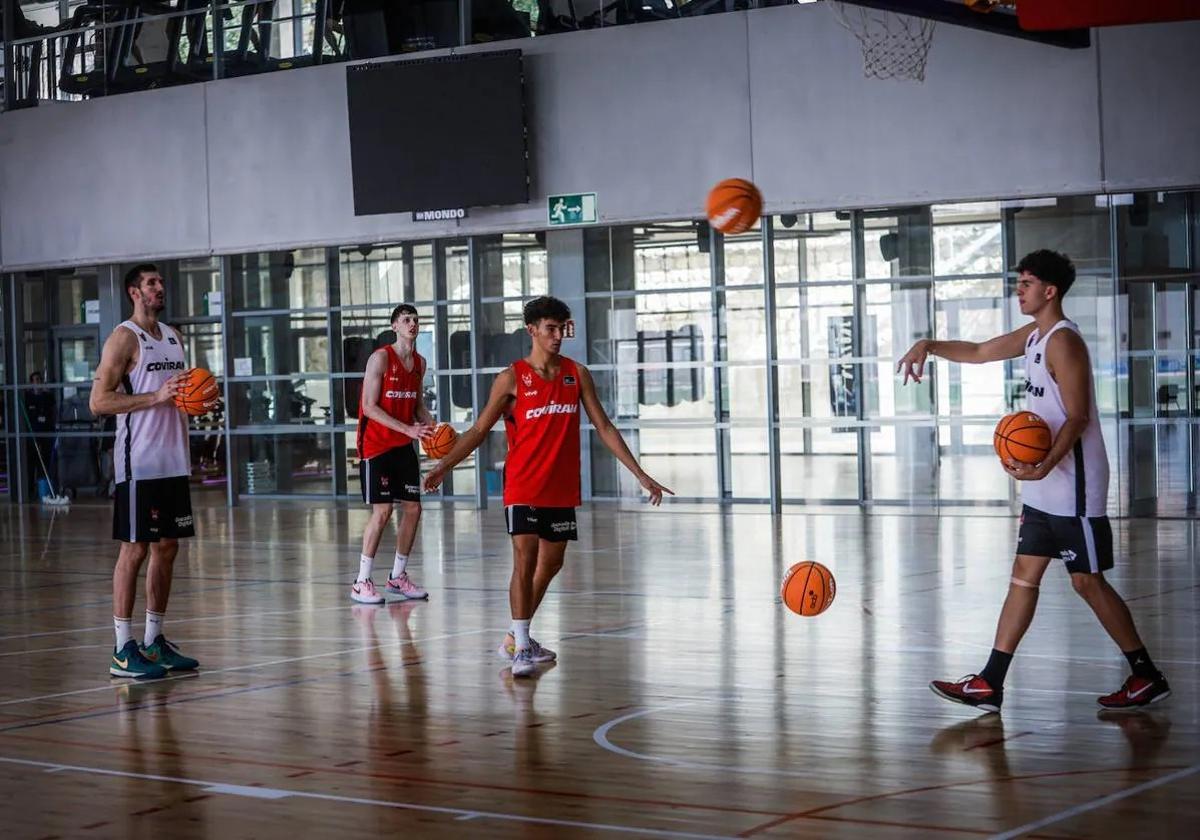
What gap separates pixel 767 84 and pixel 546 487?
10.3 meters

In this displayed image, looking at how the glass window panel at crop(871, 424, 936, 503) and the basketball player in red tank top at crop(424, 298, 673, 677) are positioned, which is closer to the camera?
the basketball player in red tank top at crop(424, 298, 673, 677)

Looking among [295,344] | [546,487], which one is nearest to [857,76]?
[295,344]

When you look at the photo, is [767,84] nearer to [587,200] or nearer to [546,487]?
[587,200]

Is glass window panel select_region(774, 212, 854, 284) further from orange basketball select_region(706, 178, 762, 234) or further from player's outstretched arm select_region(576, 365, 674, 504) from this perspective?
player's outstretched arm select_region(576, 365, 674, 504)

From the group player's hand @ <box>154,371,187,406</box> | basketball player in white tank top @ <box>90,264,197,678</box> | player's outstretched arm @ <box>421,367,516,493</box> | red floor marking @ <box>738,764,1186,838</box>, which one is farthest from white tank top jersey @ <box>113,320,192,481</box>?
red floor marking @ <box>738,764,1186,838</box>

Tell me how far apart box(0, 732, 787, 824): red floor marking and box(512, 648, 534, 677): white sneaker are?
191 cm

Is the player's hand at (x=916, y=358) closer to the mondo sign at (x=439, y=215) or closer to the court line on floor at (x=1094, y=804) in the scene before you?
the court line on floor at (x=1094, y=804)

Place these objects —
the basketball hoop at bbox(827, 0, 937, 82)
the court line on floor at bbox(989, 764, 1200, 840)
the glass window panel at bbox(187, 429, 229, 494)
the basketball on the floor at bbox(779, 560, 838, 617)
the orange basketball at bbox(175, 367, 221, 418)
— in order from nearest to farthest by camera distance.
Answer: the court line on floor at bbox(989, 764, 1200, 840) < the orange basketball at bbox(175, 367, 221, 418) < the basketball on the floor at bbox(779, 560, 838, 617) < the basketball hoop at bbox(827, 0, 937, 82) < the glass window panel at bbox(187, 429, 229, 494)

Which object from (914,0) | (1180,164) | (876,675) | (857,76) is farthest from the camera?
(857,76)

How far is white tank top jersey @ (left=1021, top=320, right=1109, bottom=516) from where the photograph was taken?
6.55m

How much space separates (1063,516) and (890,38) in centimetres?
1050

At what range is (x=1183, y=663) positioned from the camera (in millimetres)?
7602

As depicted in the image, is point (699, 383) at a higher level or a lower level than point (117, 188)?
lower

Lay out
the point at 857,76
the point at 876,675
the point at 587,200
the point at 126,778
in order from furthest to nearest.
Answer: the point at 587,200
the point at 857,76
the point at 876,675
the point at 126,778
